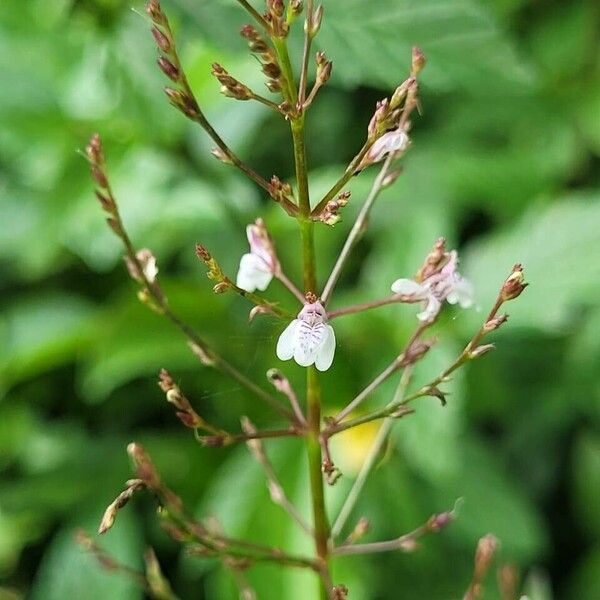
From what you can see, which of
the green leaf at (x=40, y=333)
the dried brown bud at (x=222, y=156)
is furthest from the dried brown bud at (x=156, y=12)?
the green leaf at (x=40, y=333)

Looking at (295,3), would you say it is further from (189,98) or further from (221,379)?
(221,379)

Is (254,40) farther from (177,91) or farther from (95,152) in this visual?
(95,152)

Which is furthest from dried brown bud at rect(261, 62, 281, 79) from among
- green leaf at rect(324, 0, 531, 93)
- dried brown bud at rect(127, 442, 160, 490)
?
green leaf at rect(324, 0, 531, 93)

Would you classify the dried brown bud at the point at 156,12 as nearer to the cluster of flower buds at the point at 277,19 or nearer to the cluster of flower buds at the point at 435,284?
the cluster of flower buds at the point at 277,19

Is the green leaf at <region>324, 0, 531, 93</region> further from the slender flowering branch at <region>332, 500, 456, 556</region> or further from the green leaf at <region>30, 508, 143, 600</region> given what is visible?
the green leaf at <region>30, 508, 143, 600</region>

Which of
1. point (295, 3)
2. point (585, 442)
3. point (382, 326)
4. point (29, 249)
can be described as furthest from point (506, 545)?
point (295, 3)

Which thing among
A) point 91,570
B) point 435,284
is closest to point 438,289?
point 435,284
